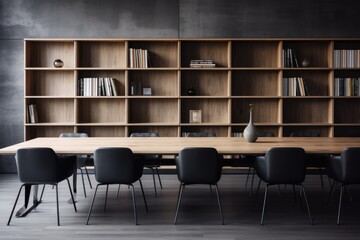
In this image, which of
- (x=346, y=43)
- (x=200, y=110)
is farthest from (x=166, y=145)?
(x=346, y=43)

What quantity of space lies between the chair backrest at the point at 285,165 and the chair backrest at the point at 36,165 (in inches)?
80.9

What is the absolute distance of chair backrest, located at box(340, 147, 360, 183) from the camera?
12.5ft

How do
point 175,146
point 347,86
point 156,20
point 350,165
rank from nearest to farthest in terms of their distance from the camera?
point 350,165, point 175,146, point 347,86, point 156,20

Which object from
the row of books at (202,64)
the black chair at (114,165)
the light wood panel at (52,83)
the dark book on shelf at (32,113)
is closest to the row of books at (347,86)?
the row of books at (202,64)

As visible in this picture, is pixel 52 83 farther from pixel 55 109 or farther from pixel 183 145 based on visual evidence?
pixel 183 145

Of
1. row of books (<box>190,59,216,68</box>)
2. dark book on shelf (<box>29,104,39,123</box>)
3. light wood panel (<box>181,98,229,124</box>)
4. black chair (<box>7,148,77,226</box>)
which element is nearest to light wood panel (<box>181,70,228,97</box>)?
light wood panel (<box>181,98,229,124</box>)

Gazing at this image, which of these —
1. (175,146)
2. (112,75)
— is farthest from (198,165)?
(112,75)

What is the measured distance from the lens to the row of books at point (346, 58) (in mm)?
6684

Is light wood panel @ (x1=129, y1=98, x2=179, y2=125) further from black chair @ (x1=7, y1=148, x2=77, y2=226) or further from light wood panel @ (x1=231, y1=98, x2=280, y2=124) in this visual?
black chair @ (x1=7, y1=148, x2=77, y2=226)

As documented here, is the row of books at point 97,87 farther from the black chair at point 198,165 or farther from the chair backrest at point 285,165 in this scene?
the chair backrest at point 285,165

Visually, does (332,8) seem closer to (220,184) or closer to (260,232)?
(220,184)

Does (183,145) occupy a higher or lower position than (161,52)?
lower

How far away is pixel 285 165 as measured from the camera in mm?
3891

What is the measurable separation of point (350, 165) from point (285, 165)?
1.98ft
